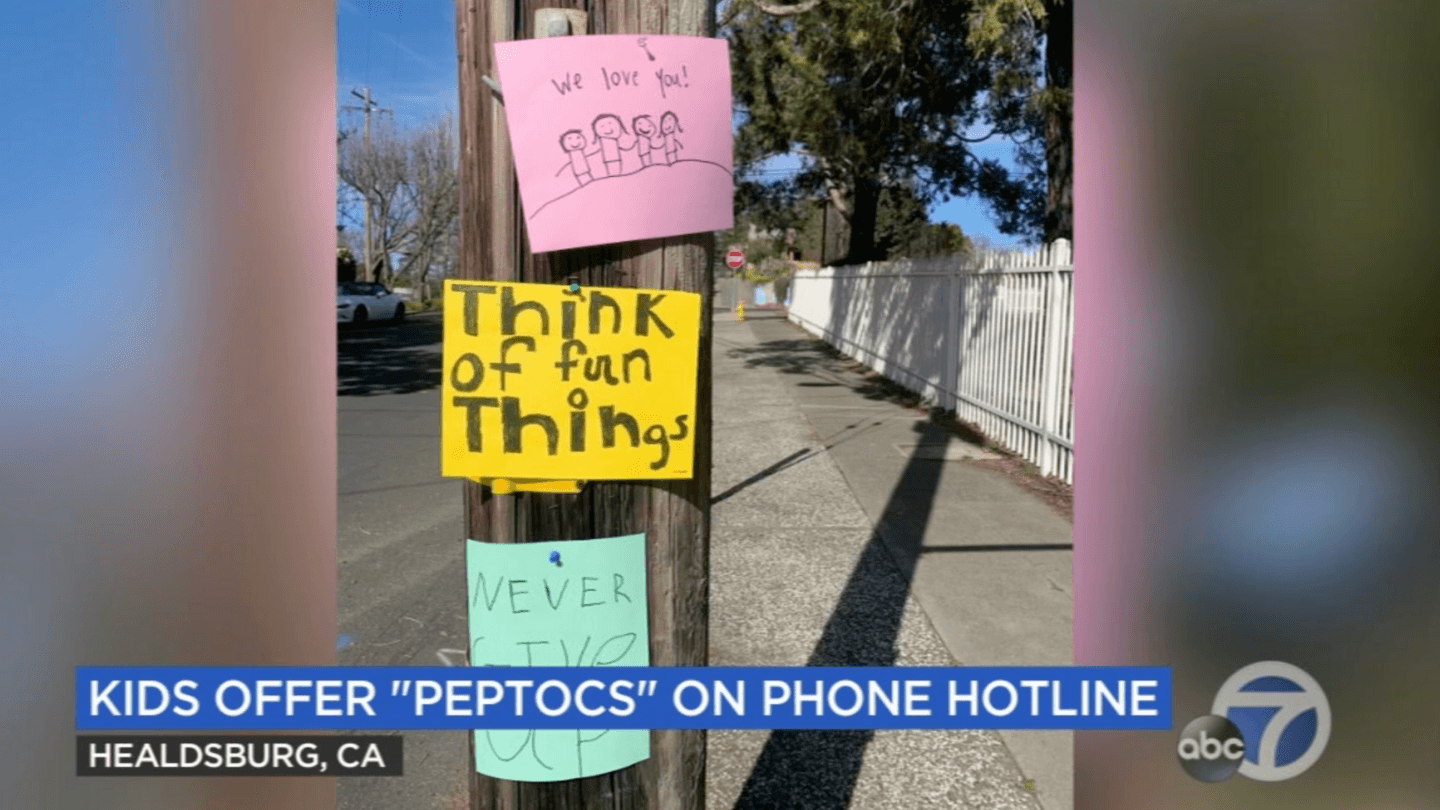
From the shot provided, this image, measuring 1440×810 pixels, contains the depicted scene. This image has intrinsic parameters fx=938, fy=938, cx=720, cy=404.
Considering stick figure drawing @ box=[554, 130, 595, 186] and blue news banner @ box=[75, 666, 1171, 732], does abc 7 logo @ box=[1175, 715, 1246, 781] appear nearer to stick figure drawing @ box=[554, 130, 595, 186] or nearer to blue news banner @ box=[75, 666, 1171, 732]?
blue news banner @ box=[75, 666, 1171, 732]

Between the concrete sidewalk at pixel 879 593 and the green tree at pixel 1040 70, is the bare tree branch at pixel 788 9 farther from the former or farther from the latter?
the concrete sidewalk at pixel 879 593

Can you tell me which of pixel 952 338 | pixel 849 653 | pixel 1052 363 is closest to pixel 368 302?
pixel 952 338

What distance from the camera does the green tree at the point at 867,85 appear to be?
10477mm

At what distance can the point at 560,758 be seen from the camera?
61.8 inches

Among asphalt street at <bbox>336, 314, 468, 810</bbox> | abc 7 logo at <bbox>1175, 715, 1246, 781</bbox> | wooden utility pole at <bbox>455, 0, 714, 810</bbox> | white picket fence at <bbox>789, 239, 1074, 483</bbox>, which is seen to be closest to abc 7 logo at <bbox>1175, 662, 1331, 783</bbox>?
abc 7 logo at <bbox>1175, 715, 1246, 781</bbox>

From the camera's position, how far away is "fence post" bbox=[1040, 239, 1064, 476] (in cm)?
752

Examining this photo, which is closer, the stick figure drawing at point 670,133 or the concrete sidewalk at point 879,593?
the stick figure drawing at point 670,133

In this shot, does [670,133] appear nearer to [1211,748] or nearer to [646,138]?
[646,138]

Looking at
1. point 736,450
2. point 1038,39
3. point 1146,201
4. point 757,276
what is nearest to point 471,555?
point 1146,201

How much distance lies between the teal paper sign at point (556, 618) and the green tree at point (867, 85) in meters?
8.62

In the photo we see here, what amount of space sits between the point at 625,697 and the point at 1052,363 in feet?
22.3

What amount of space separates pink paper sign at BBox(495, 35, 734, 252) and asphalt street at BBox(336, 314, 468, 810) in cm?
225

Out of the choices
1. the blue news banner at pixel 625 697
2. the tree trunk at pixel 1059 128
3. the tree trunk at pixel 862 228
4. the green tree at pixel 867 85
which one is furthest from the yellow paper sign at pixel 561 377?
the tree trunk at pixel 862 228

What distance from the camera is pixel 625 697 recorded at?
1.51 m
